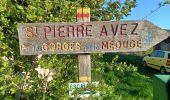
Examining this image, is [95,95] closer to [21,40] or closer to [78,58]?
[78,58]

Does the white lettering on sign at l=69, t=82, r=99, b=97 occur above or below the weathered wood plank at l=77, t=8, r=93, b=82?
below

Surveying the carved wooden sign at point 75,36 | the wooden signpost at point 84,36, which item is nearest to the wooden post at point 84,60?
the wooden signpost at point 84,36

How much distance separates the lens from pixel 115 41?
5020 mm

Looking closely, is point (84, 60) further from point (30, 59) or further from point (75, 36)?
point (30, 59)

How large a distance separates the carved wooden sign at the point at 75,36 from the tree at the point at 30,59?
0.22m

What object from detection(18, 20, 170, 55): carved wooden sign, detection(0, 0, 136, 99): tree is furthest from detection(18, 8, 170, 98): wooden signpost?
detection(0, 0, 136, 99): tree

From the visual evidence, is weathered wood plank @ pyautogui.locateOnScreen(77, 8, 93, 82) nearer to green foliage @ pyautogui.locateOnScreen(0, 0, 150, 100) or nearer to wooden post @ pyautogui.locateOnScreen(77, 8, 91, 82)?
wooden post @ pyautogui.locateOnScreen(77, 8, 91, 82)

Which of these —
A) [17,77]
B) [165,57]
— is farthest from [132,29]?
[165,57]

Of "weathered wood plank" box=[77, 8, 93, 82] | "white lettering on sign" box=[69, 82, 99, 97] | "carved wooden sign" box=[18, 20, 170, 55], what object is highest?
"carved wooden sign" box=[18, 20, 170, 55]

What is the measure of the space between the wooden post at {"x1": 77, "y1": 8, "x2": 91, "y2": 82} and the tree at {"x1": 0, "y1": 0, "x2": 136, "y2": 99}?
182 millimetres

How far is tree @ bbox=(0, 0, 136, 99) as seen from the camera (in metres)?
4.99

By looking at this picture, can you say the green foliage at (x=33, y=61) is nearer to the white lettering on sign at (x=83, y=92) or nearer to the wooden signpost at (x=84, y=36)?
the white lettering on sign at (x=83, y=92)

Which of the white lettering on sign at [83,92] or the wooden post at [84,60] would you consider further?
the wooden post at [84,60]

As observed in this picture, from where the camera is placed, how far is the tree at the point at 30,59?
4.99 m
